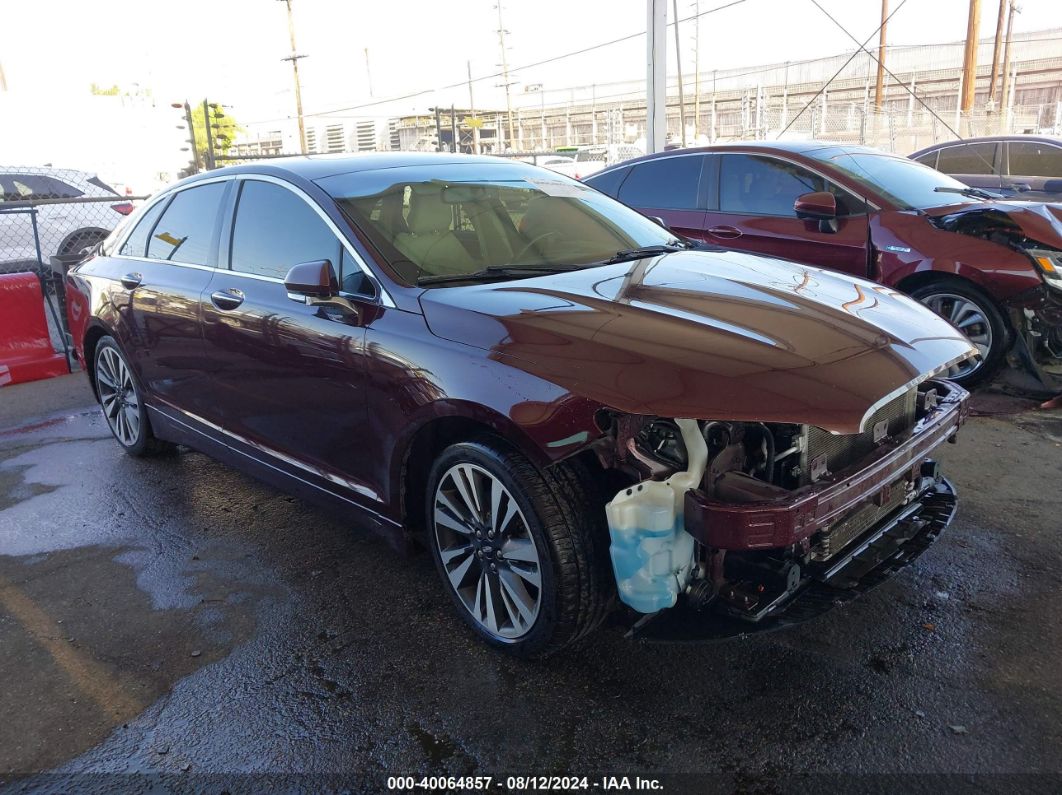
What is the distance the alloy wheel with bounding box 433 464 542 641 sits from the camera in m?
2.76

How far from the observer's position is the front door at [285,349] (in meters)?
3.25

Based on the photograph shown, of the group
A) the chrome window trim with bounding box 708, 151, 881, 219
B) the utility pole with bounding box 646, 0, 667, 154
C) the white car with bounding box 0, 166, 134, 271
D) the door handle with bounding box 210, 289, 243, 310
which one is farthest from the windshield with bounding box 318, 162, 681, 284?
the white car with bounding box 0, 166, 134, 271

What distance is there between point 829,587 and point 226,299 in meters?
2.79

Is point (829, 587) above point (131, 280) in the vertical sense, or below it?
below

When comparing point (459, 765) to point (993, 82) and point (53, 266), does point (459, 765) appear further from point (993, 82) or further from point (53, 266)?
point (993, 82)

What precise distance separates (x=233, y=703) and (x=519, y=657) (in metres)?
0.96

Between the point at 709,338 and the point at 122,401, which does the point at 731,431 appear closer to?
the point at 709,338

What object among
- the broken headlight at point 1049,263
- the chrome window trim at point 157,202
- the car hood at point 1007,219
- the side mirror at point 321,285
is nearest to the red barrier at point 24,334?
the chrome window trim at point 157,202

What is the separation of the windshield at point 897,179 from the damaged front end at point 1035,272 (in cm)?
34

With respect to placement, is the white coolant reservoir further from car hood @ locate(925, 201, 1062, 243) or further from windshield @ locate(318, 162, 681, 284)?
car hood @ locate(925, 201, 1062, 243)

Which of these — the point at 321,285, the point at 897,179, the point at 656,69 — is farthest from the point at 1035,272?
the point at 656,69

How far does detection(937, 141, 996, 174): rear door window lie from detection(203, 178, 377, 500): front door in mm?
11412

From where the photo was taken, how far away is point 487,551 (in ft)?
9.48

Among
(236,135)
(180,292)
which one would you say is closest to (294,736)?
(180,292)
